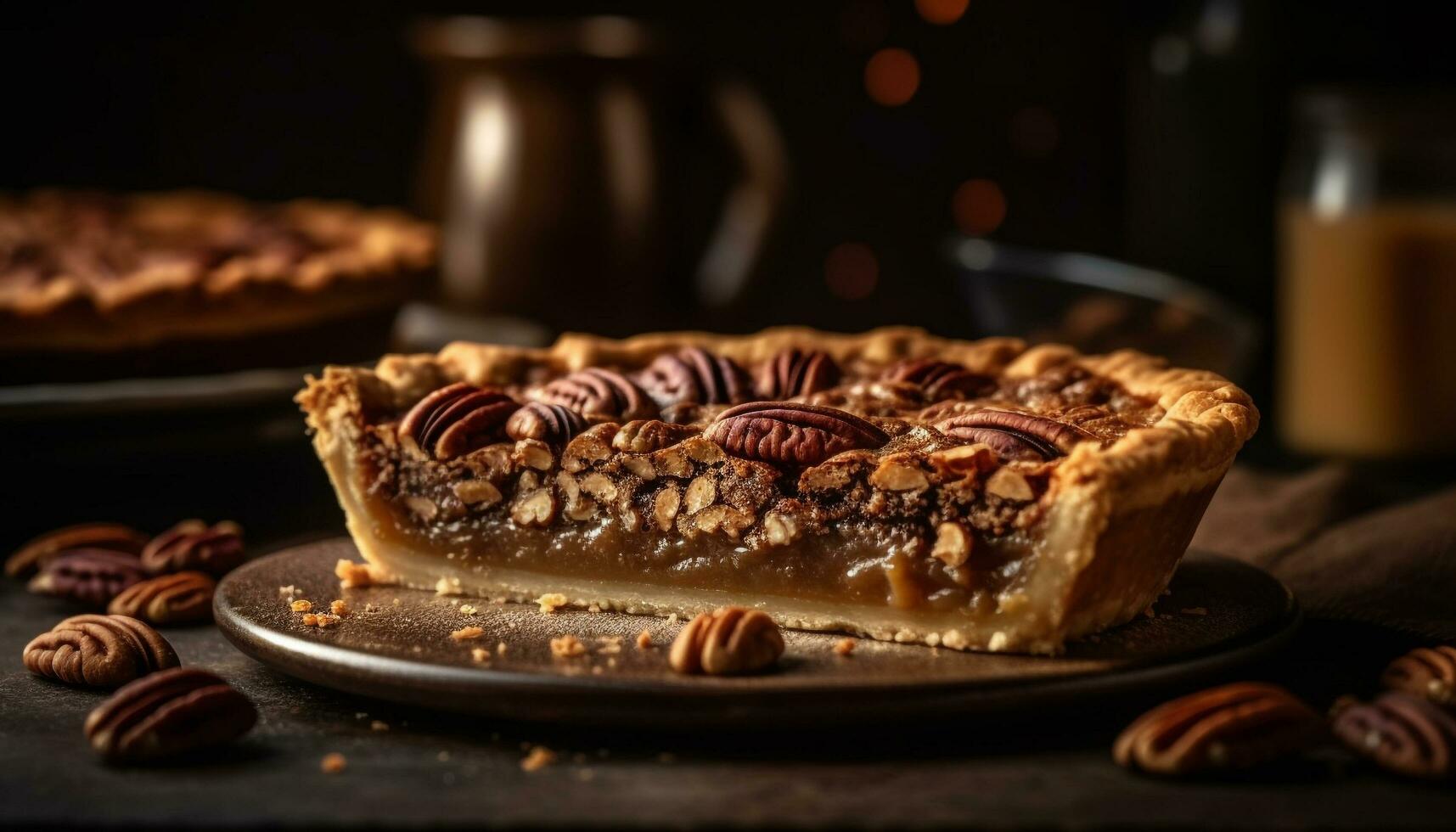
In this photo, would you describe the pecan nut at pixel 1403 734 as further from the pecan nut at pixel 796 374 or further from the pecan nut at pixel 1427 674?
the pecan nut at pixel 796 374

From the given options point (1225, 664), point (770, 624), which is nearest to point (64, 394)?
point (770, 624)

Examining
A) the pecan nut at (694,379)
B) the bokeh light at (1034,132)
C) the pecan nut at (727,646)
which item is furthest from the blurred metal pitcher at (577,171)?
the pecan nut at (727,646)

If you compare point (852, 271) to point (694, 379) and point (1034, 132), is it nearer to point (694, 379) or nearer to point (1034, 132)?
point (1034, 132)

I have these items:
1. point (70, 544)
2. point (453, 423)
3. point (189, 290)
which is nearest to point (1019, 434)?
point (453, 423)

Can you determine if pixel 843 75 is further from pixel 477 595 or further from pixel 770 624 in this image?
pixel 770 624

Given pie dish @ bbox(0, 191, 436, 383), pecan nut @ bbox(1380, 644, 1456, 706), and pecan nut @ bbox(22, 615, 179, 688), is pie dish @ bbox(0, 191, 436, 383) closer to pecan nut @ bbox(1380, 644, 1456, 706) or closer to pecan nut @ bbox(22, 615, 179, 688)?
pecan nut @ bbox(22, 615, 179, 688)
